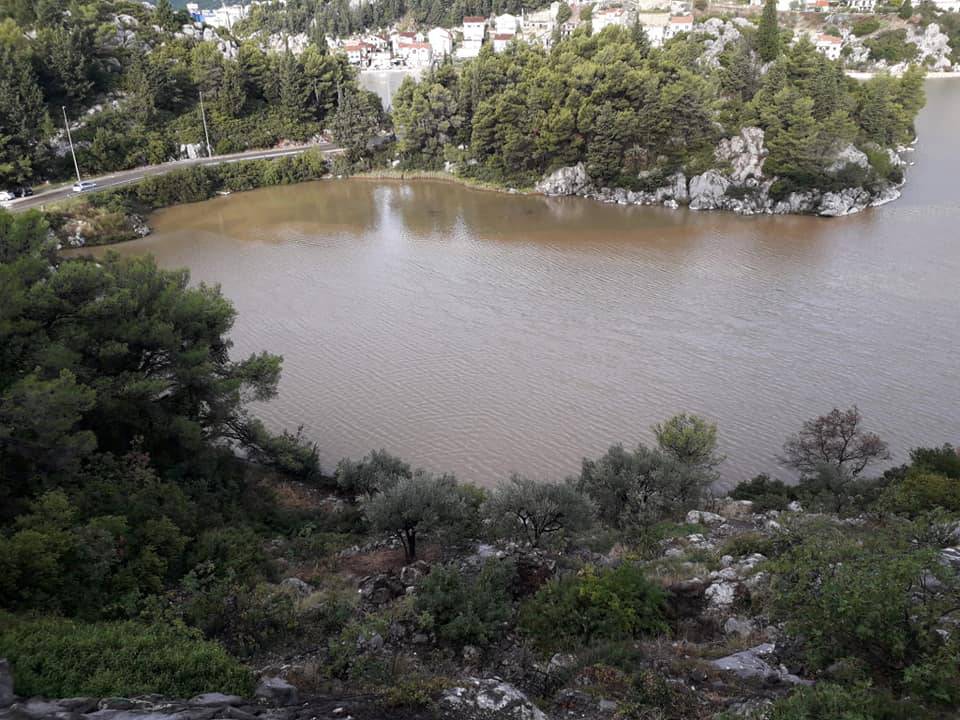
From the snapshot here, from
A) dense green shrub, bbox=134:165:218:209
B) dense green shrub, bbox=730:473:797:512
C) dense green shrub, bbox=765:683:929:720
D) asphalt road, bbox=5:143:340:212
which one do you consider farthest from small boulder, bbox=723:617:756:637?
dense green shrub, bbox=134:165:218:209

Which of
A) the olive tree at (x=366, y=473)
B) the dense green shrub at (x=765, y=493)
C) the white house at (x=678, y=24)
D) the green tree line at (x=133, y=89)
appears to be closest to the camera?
the dense green shrub at (x=765, y=493)

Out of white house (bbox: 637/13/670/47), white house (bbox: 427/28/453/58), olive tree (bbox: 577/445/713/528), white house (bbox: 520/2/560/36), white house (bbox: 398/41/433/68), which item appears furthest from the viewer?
white house (bbox: 398/41/433/68)

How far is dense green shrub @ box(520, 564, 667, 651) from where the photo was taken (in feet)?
20.9

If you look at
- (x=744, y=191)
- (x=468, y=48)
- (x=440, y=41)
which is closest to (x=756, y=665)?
(x=744, y=191)

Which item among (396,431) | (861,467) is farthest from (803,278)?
(396,431)

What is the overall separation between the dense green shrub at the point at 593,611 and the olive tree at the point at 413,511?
7.02 ft

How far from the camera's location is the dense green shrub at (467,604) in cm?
643

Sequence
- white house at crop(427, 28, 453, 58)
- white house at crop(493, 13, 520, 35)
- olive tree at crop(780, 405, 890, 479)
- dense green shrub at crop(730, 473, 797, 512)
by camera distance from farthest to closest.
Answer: white house at crop(427, 28, 453, 58), white house at crop(493, 13, 520, 35), olive tree at crop(780, 405, 890, 479), dense green shrub at crop(730, 473, 797, 512)

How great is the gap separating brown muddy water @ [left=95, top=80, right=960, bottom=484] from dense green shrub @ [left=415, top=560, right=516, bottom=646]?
19.1ft

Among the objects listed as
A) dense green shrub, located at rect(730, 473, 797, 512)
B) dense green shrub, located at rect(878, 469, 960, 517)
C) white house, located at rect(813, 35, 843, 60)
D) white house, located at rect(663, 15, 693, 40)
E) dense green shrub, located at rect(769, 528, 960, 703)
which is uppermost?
white house, located at rect(663, 15, 693, 40)

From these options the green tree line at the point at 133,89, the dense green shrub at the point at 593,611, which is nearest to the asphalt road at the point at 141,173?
the green tree line at the point at 133,89

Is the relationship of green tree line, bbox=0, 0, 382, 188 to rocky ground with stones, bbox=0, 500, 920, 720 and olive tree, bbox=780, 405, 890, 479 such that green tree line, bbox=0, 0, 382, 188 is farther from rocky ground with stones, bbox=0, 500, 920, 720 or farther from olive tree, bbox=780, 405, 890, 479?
rocky ground with stones, bbox=0, 500, 920, 720

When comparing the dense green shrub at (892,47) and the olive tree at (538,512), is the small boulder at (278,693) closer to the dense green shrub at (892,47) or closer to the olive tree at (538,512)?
the olive tree at (538,512)

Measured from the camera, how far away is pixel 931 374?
52.5ft
